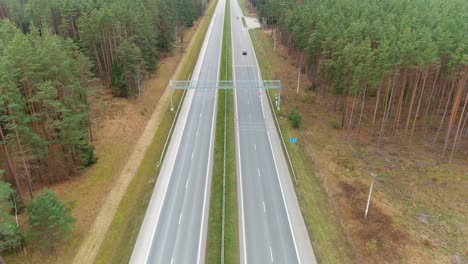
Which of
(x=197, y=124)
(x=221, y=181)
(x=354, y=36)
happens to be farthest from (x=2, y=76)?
(x=354, y=36)

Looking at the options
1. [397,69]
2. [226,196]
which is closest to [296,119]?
[397,69]

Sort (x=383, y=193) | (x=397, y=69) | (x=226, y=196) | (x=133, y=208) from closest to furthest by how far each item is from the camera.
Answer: (x=133, y=208), (x=226, y=196), (x=383, y=193), (x=397, y=69)

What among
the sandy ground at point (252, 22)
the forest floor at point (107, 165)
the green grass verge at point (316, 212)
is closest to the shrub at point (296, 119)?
the green grass verge at point (316, 212)

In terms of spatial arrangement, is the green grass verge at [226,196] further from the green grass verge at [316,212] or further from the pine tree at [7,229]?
the pine tree at [7,229]

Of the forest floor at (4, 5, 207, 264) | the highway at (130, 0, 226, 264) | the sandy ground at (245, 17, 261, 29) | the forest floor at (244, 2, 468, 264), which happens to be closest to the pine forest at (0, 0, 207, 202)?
the forest floor at (4, 5, 207, 264)

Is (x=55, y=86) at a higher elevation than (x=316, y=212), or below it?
higher

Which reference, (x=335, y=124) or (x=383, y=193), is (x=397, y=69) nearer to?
(x=335, y=124)
